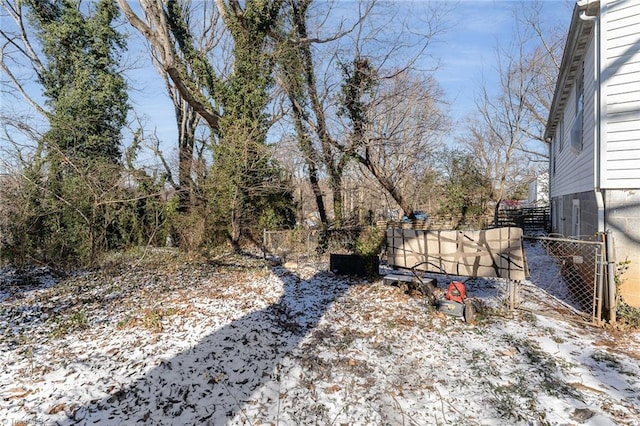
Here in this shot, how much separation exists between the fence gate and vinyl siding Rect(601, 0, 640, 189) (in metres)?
1.04

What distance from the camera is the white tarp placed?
5.43 metres

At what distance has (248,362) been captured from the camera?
381 centimetres

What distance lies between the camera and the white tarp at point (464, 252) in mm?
5426

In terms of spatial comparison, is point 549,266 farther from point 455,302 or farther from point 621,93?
point 455,302

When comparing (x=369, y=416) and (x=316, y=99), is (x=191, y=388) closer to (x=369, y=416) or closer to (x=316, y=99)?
(x=369, y=416)

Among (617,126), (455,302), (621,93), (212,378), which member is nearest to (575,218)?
(617,126)

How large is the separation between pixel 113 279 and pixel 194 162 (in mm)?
6071

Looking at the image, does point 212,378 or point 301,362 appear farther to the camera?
point 301,362

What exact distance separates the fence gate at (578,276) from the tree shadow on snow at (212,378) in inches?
161

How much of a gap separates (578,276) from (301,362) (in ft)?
19.0

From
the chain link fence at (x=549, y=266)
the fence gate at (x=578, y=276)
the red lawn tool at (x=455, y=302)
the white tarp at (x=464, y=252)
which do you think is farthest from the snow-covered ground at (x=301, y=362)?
the white tarp at (x=464, y=252)

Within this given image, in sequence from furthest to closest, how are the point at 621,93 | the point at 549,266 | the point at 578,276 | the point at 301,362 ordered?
1. the point at 549,266
2. the point at 578,276
3. the point at 621,93
4. the point at 301,362

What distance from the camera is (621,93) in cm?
502

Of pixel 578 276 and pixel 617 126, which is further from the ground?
pixel 617 126
